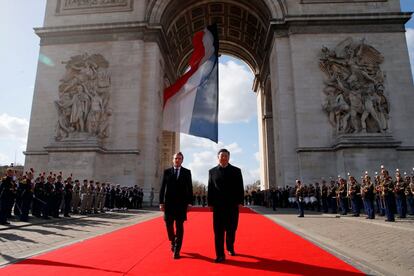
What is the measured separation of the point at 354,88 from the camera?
819 inches

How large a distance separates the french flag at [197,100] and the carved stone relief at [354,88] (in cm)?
1114

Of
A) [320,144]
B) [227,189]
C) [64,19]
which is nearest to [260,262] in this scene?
[227,189]

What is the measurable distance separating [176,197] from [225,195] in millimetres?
917

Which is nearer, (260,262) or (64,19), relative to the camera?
(260,262)

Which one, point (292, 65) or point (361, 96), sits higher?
point (292, 65)

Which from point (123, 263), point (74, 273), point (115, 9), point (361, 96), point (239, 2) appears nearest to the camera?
point (74, 273)

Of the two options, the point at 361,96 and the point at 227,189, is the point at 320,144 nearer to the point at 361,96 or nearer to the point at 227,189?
the point at 361,96

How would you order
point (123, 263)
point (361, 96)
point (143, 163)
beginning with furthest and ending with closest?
point (143, 163) → point (361, 96) → point (123, 263)

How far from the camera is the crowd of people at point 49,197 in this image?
444 inches

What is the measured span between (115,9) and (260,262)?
24607mm

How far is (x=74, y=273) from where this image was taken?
4.28 meters

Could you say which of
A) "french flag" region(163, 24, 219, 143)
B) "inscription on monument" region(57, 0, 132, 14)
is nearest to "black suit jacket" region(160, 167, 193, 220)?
"french flag" region(163, 24, 219, 143)

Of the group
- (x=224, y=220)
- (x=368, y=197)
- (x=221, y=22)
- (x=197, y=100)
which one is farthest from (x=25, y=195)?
(x=221, y=22)

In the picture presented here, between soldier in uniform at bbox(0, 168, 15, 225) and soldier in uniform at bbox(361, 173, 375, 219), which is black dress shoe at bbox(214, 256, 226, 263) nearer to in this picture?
soldier in uniform at bbox(0, 168, 15, 225)
